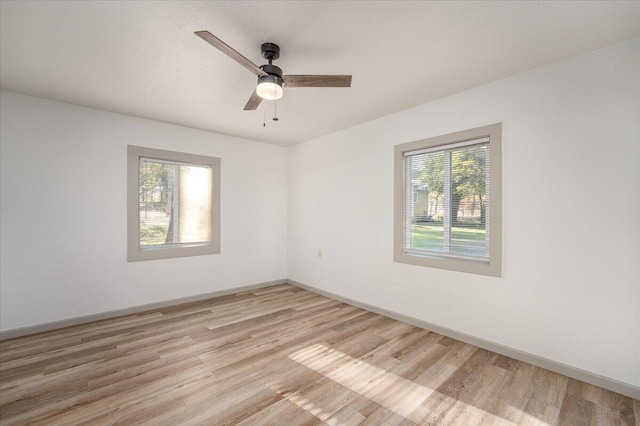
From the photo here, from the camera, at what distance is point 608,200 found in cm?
220

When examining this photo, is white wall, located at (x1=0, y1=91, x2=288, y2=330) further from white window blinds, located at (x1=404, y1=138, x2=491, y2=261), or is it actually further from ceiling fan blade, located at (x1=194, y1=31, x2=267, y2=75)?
white window blinds, located at (x1=404, y1=138, x2=491, y2=261)

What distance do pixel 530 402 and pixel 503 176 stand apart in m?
1.88

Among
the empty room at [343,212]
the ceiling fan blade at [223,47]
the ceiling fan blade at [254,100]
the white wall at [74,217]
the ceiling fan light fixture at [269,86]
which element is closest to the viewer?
the ceiling fan blade at [223,47]

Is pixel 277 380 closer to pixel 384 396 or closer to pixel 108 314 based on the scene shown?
pixel 384 396

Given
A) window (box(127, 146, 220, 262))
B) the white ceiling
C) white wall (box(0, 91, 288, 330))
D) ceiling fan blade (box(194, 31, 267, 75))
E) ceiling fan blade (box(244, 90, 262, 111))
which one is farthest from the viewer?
window (box(127, 146, 220, 262))

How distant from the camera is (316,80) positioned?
7.25 ft

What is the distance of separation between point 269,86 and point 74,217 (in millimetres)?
3137

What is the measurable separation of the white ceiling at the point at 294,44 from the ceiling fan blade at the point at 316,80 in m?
0.27

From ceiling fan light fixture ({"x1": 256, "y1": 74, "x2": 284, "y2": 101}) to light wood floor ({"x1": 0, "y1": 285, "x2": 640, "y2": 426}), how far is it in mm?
2286

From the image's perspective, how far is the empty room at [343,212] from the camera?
198cm

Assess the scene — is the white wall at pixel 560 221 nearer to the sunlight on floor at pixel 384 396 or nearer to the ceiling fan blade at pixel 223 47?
the sunlight on floor at pixel 384 396

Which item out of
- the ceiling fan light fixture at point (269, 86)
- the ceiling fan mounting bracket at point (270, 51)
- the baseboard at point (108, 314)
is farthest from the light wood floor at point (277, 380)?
the ceiling fan mounting bracket at point (270, 51)

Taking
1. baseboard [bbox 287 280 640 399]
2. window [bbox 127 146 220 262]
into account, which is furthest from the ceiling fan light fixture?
baseboard [bbox 287 280 640 399]

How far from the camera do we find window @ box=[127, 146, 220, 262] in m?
3.89
